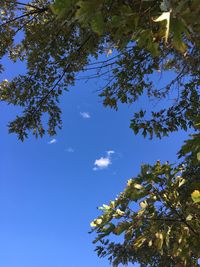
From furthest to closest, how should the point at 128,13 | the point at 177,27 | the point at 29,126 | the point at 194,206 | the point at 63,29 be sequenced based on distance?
the point at 29,126
the point at 63,29
the point at 194,206
the point at 128,13
the point at 177,27

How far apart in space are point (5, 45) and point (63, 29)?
1.54 metres

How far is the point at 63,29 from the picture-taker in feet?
21.9

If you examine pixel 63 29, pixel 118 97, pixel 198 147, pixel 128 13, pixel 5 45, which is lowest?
pixel 198 147

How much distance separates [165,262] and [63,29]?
754 cm

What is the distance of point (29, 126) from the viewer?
23.7 feet

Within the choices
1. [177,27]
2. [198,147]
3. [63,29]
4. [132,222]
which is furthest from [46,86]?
[177,27]

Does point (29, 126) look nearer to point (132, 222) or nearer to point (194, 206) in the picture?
point (132, 222)

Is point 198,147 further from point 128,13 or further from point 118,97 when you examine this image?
point 118,97

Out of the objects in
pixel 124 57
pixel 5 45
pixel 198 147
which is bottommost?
pixel 198 147

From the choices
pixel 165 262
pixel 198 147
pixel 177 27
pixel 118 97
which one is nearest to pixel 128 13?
pixel 177 27

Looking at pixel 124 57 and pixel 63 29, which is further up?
pixel 63 29

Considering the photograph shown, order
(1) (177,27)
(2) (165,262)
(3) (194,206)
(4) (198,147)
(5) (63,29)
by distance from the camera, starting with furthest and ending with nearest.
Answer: (2) (165,262) → (5) (63,29) → (3) (194,206) → (4) (198,147) → (1) (177,27)

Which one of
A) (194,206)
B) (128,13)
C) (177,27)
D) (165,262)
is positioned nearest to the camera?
(177,27)

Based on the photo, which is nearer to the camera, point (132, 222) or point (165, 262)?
point (132, 222)
